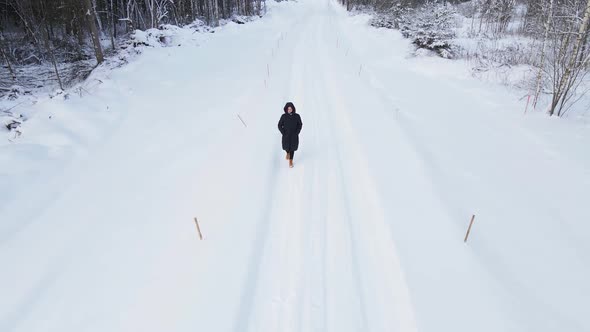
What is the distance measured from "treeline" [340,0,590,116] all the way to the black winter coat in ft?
29.3

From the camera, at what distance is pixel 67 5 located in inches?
816

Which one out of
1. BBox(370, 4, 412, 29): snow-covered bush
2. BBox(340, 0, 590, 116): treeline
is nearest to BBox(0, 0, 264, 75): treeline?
BBox(370, 4, 412, 29): snow-covered bush

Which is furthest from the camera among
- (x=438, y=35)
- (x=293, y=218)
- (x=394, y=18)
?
(x=394, y=18)

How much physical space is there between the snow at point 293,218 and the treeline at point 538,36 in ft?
4.94

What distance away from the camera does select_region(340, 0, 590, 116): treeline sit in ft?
31.4

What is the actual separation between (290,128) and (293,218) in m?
2.54

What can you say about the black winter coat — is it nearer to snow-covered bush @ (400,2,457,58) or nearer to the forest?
the forest

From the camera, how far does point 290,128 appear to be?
7488 mm

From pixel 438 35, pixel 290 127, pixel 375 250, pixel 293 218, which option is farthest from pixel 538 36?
pixel 293 218

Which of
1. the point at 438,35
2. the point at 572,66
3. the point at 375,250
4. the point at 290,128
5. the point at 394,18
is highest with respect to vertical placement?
the point at 394,18

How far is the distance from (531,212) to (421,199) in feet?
6.95

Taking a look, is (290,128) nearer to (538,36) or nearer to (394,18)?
(538,36)

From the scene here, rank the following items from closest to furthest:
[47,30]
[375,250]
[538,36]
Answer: [375,250]
[538,36]
[47,30]

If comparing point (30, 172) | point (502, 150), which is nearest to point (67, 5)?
point (30, 172)
